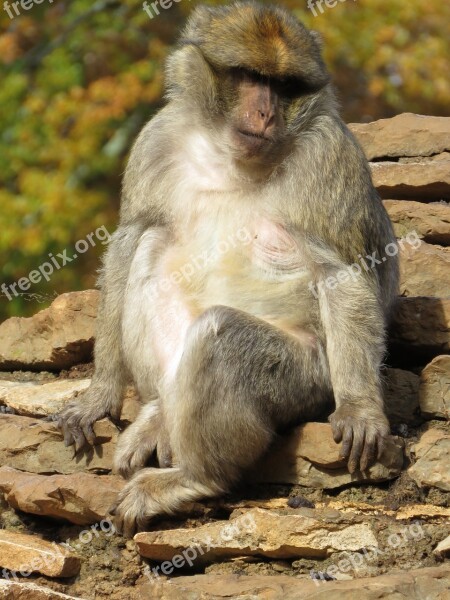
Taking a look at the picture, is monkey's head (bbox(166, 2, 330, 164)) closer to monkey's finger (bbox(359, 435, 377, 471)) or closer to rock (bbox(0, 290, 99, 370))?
monkey's finger (bbox(359, 435, 377, 471))

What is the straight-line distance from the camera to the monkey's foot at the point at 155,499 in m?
4.52

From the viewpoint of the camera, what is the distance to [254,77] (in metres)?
4.81

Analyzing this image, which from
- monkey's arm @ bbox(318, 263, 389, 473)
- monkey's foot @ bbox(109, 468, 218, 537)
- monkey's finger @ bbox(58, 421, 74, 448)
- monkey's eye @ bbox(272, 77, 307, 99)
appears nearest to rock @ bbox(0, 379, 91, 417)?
monkey's finger @ bbox(58, 421, 74, 448)

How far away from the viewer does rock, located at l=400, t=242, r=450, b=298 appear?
604cm

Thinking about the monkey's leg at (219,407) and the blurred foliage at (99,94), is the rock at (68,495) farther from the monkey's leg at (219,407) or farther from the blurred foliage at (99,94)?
the blurred foliage at (99,94)

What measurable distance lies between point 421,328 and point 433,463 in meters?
1.06

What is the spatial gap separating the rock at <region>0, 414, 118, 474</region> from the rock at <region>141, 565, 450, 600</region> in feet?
3.40

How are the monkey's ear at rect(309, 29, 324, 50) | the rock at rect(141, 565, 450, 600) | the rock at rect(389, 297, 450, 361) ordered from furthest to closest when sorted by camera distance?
the rock at rect(389, 297, 450, 361) → the monkey's ear at rect(309, 29, 324, 50) → the rock at rect(141, 565, 450, 600)

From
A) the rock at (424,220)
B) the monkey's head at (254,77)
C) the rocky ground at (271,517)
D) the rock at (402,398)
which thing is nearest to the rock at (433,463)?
the rocky ground at (271,517)

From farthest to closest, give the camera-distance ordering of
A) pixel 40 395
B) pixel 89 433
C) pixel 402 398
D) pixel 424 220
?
pixel 424 220
pixel 40 395
pixel 89 433
pixel 402 398

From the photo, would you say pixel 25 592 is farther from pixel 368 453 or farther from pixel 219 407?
pixel 368 453

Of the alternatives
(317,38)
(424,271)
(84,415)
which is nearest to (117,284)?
(84,415)

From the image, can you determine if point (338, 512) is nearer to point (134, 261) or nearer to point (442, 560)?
point (442, 560)

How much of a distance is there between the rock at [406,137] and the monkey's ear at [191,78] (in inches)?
87.8
